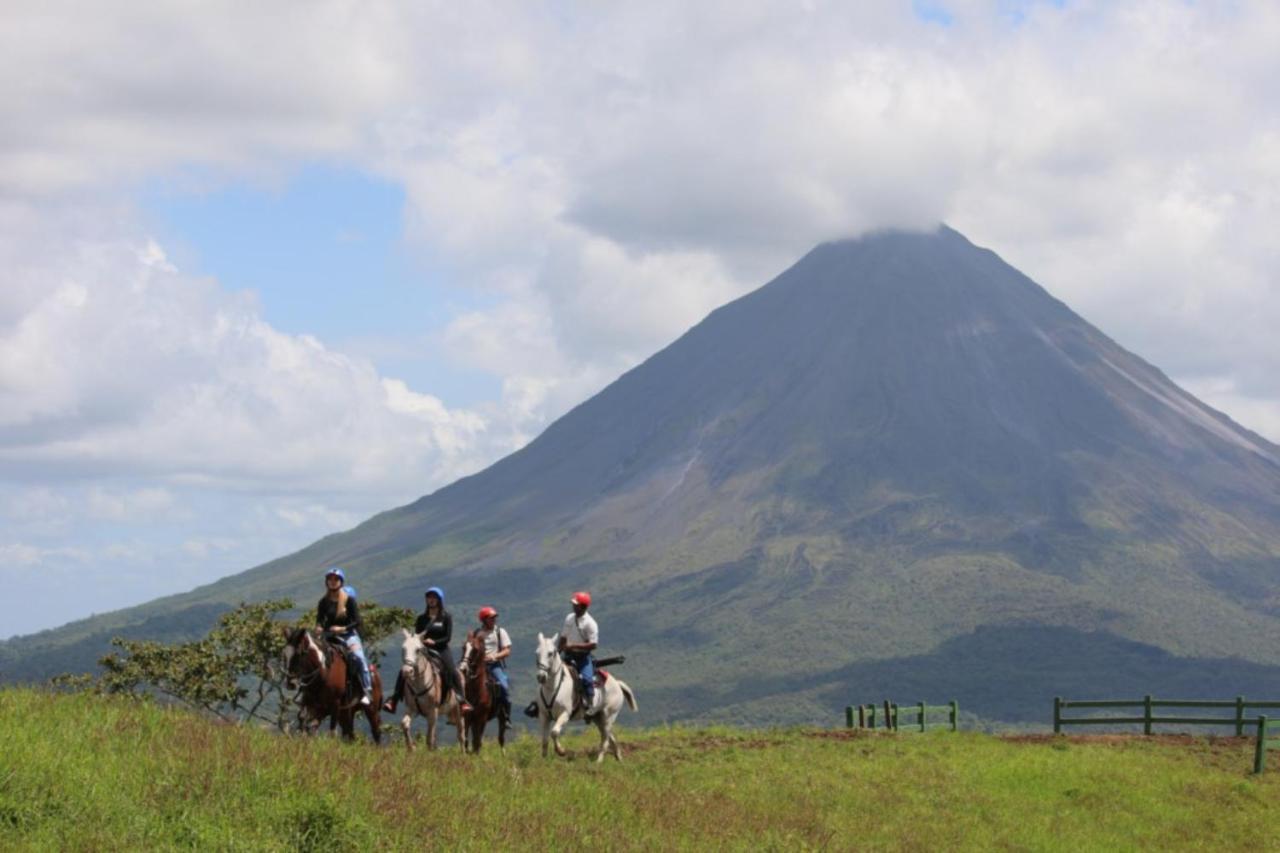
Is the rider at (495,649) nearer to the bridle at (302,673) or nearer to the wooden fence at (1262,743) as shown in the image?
the bridle at (302,673)

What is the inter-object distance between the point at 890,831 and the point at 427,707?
24.9 feet

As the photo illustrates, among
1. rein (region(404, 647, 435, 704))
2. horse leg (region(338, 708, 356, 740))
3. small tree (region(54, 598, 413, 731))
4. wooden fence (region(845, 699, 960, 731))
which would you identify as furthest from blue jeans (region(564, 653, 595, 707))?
small tree (region(54, 598, 413, 731))

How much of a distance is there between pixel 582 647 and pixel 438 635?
310 centimetres

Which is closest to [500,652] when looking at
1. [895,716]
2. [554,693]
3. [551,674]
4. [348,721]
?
[551,674]

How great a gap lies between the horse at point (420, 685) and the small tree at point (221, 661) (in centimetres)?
2648

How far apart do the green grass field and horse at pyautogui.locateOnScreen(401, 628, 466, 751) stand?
1.22 metres

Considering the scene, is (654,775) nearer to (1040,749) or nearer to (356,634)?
(356,634)

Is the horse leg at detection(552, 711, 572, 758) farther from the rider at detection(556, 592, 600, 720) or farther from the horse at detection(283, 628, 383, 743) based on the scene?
the horse at detection(283, 628, 383, 743)

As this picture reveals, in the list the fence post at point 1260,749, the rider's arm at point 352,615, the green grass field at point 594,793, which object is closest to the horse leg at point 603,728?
the green grass field at point 594,793

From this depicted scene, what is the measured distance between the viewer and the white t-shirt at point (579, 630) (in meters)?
27.1

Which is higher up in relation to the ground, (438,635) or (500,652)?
(438,635)

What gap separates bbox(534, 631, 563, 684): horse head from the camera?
26.5 metres

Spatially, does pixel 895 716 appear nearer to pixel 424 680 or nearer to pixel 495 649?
pixel 495 649

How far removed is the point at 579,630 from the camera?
27219 millimetres
